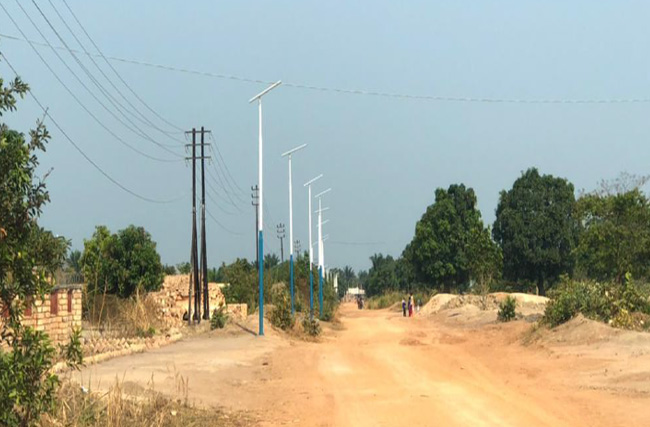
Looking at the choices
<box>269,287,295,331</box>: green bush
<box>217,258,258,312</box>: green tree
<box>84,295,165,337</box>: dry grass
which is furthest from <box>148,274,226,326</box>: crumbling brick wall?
<box>84,295,165,337</box>: dry grass

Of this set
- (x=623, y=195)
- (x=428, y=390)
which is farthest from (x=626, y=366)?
(x=623, y=195)

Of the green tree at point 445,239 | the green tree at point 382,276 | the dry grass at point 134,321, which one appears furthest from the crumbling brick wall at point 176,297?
the green tree at point 382,276

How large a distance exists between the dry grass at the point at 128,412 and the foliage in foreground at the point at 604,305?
16.5 metres

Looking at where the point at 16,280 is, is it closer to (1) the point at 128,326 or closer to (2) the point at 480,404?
(2) the point at 480,404

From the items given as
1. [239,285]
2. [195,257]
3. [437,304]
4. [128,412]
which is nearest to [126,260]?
[239,285]

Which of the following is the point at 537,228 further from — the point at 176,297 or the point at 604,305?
the point at 604,305

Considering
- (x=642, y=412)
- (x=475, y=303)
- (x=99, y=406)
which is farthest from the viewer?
(x=475, y=303)

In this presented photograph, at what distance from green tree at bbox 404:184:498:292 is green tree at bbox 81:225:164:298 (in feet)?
135

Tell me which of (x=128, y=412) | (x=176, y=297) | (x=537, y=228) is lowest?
(x=128, y=412)

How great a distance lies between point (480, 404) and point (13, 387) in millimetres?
9148

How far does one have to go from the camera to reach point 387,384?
16781 millimetres

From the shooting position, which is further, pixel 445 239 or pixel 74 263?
pixel 445 239

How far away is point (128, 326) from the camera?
97.2ft

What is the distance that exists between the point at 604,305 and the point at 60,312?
17293 mm
